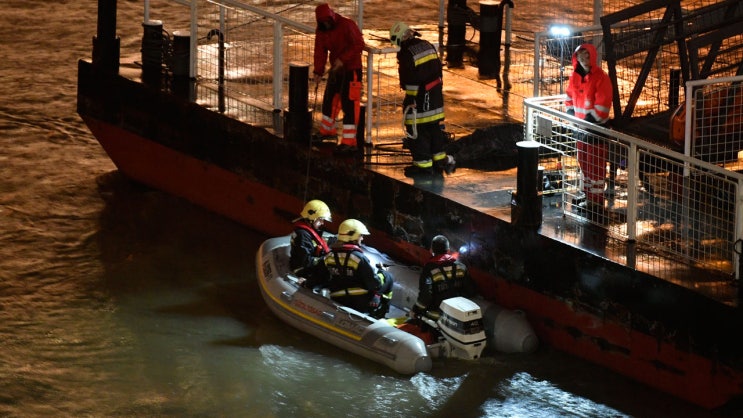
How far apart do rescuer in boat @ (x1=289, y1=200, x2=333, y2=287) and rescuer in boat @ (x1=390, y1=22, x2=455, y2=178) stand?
110 cm

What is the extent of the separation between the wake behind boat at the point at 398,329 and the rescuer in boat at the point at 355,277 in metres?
0.17

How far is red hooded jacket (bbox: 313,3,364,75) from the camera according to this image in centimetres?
1361

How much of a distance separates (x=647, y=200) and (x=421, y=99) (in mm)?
2304

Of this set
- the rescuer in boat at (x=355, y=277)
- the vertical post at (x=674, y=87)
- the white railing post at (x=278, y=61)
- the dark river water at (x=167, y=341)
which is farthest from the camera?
the vertical post at (x=674, y=87)

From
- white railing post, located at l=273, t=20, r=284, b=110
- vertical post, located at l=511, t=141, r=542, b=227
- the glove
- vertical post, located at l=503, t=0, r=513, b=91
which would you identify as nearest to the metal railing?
vertical post, located at l=511, t=141, r=542, b=227

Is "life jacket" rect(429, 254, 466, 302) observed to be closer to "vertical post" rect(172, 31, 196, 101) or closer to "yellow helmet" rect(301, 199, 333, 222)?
"yellow helmet" rect(301, 199, 333, 222)

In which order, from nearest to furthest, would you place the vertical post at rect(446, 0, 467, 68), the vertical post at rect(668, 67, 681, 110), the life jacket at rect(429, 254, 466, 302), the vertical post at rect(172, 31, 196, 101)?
the life jacket at rect(429, 254, 466, 302), the vertical post at rect(668, 67, 681, 110), the vertical post at rect(172, 31, 196, 101), the vertical post at rect(446, 0, 467, 68)

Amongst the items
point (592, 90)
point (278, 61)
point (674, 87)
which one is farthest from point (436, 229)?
point (674, 87)

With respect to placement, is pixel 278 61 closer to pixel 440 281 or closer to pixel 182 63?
pixel 182 63

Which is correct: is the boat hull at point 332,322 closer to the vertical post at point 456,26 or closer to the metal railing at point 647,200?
the metal railing at point 647,200

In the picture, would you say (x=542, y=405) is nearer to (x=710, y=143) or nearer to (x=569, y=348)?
(x=569, y=348)

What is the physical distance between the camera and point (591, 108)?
1224 cm

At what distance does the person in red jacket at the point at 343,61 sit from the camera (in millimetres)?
13602

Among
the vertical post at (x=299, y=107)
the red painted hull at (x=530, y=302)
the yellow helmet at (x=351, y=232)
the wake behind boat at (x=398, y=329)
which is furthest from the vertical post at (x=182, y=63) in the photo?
the yellow helmet at (x=351, y=232)
